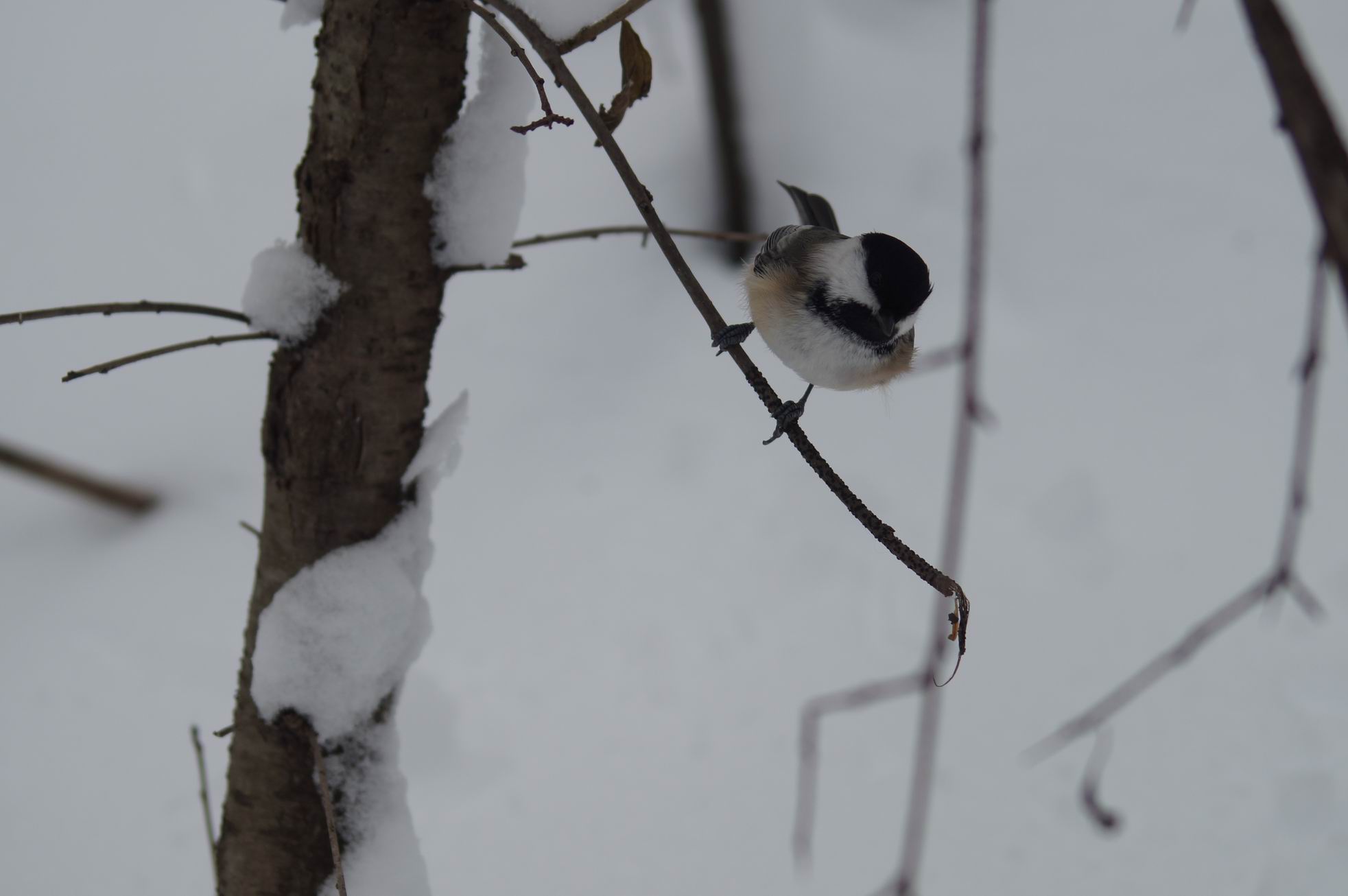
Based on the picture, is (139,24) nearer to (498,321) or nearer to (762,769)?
(498,321)

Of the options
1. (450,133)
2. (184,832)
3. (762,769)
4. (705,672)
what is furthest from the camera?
(705,672)

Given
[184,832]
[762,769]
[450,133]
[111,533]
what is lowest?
[762,769]

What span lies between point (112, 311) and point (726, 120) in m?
2.96

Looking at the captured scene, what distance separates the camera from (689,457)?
3.38 metres

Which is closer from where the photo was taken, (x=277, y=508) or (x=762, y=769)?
(x=277, y=508)

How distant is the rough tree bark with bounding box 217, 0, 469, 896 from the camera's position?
45.5 inches

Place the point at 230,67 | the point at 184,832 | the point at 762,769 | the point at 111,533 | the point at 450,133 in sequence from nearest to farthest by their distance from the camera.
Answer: the point at 450,133 → the point at 184,832 → the point at 762,769 → the point at 111,533 → the point at 230,67

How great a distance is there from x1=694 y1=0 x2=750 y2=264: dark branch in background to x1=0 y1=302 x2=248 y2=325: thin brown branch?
2.68 metres

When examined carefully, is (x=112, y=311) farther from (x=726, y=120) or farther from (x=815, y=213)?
(x=726, y=120)

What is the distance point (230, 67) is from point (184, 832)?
2767 millimetres

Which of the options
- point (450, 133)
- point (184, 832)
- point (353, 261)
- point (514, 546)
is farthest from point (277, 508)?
point (514, 546)

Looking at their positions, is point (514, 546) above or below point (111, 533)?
below

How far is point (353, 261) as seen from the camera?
48.8 inches

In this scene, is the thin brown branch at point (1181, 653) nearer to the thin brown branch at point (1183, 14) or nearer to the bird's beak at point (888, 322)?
the thin brown branch at point (1183, 14)
